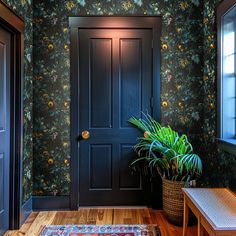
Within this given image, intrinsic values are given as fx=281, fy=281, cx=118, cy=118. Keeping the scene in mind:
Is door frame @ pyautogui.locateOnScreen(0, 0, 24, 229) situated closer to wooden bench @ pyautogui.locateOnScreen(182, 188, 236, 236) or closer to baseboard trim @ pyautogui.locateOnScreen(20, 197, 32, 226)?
baseboard trim @ pyautogui.locateOnScreen(20, 197, 32, 226)

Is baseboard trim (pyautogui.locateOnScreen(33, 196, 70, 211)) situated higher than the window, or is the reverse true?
the window

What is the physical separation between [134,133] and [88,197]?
3.08 ft

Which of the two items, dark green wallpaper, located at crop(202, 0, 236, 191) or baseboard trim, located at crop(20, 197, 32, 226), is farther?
baseboard trim, located at crop(20, 197, 32, 226)

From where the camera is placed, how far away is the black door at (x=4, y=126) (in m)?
2.59

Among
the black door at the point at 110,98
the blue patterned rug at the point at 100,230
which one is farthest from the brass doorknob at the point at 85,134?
the blue patterned rug at the point at 100,230

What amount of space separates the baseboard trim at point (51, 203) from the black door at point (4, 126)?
1.79 feet

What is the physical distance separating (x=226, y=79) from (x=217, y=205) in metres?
1.31

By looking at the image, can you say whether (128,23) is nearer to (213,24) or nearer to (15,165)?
(213,24)

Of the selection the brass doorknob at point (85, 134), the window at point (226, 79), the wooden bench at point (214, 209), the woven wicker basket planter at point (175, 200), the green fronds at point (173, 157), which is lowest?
the woven wicker basket planter at point (175, 200)

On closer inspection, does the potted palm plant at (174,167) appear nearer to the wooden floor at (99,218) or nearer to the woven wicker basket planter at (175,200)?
the woven wicker basket planter at (175,200)

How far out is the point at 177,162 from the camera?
2.73 metres

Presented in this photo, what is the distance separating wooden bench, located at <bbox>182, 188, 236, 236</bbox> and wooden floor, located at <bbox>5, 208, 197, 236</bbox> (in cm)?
49

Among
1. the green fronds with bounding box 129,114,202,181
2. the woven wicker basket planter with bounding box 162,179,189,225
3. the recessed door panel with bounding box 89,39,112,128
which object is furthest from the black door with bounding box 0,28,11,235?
the woven wicker basket planter with bounding box 162,179,189,225

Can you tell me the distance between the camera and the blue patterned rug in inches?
104
